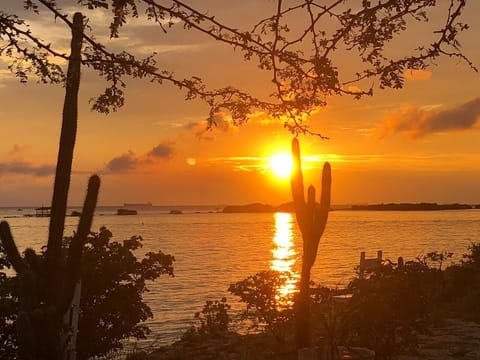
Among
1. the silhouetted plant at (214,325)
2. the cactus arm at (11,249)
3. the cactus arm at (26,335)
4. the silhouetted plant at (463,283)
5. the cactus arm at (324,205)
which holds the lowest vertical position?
the silhouetted plant at (214,325)

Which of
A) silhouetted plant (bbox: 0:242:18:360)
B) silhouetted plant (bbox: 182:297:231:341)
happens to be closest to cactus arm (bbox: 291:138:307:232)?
silhouetted plant (bbox: 0:242:18:360)

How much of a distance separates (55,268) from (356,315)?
473 cm

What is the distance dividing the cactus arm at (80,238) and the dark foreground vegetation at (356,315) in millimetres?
3138

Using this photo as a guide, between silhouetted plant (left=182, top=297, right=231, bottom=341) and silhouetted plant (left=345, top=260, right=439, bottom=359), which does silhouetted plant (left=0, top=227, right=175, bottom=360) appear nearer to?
silhouetted plant (left=182, top=297, right=231, bottom=341)

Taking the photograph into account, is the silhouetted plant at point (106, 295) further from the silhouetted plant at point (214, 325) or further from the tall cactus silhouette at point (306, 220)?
the tall cactus silhouette at point (306, 220)

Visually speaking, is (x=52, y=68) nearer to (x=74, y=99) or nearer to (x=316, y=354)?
(x=74, y=99)

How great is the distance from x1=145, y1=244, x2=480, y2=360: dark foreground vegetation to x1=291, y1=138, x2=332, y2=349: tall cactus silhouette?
37 centimetres

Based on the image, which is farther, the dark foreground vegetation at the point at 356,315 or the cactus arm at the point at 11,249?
the dark foreground vegetation at the point at 356,315

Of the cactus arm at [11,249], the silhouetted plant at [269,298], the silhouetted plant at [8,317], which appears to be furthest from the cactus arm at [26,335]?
the silhouetted plant at [269,298]

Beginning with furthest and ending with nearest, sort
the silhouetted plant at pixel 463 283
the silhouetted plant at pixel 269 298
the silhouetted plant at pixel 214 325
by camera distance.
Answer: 1. the silhouetted plant at pixel 463 283
2. the silhouetted plant at pixel 214 325
3. the silhouetted plant at pixel 269 298

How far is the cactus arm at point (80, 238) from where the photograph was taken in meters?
7.54

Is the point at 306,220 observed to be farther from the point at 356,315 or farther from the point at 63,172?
the point at 63,172

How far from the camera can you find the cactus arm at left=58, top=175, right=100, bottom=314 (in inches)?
297

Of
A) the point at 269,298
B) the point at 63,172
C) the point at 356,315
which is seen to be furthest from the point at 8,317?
the point at 356,315
